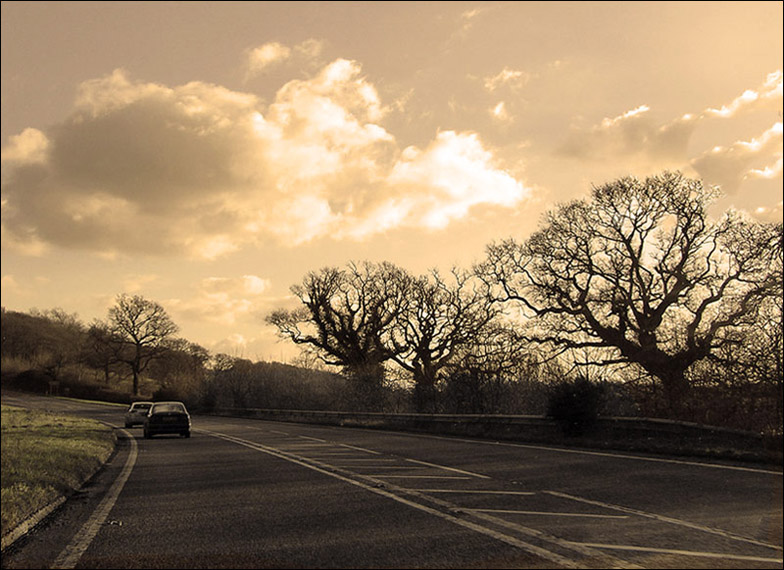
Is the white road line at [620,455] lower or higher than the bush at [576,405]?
lower

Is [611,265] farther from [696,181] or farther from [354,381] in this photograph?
[354,381]

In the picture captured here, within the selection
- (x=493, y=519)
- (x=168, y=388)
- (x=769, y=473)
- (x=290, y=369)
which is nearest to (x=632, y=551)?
(x=493, y=519)

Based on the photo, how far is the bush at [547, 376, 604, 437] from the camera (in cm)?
2123

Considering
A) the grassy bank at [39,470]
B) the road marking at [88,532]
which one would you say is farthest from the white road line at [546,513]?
the grassy bank at [39,470]

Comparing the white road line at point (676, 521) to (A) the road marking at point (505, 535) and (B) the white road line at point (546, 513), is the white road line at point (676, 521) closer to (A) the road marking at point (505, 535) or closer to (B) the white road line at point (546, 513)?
(B) the white road line at point (546, 513)

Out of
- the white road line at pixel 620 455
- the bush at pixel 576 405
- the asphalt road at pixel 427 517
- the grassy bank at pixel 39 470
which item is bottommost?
the grassy bank at pixel 39 470

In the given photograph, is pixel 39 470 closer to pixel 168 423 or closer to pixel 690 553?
pixel 690 553

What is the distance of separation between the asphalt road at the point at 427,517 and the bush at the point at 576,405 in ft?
17.7

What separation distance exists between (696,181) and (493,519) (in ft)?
101

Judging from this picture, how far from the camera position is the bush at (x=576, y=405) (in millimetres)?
21234

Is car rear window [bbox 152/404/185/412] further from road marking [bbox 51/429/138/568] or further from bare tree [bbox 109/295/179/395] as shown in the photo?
bare tree [bbox 109/295/179/395]

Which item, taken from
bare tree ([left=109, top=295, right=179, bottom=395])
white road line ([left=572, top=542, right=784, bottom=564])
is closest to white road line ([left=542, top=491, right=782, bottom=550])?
white road line ([left=572, top=542, right=784, bottom=564])

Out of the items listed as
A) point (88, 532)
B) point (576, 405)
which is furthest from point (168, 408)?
point (88, 532)

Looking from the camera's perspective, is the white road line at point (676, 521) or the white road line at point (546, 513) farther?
the white road line at point (546, 513)
